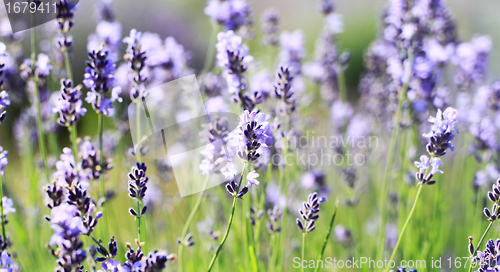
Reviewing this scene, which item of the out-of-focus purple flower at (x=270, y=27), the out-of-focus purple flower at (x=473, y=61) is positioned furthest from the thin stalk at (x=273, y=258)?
the out-of-focus purple flower at (x=473, y=61)

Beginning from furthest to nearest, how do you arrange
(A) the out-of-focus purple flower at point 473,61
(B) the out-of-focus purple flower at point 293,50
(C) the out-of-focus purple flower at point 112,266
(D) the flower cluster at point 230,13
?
(B) the out-of-focus purple flower at point 293,50, (A) the out-of-focus purple flower at point 473,61, (D) the flower cluster at point 230,13, (C) the out-of-focus purple flower at point 112,266

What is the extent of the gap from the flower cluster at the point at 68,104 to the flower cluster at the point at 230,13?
3.56 feet

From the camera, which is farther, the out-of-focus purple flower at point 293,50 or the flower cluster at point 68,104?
the out-of-focus purple flower at point 293,50

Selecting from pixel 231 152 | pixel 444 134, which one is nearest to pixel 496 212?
pixel 444 134

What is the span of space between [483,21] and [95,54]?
751 centimetres

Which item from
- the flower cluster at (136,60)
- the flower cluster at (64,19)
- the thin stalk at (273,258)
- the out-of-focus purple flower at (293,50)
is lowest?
the thin stalk at (273,258)

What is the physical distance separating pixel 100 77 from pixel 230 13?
1.06m

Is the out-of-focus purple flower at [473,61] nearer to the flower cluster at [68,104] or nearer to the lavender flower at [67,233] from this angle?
the flower cluster at [68,104]

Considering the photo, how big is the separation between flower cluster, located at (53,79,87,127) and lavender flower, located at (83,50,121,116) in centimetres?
5

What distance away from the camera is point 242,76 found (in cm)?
173

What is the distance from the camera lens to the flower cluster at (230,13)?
91.7 inches

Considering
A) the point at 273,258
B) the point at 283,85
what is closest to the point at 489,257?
the point at 273,258

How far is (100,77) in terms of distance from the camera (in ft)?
4.98

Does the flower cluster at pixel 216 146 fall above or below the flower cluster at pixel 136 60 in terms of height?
below
